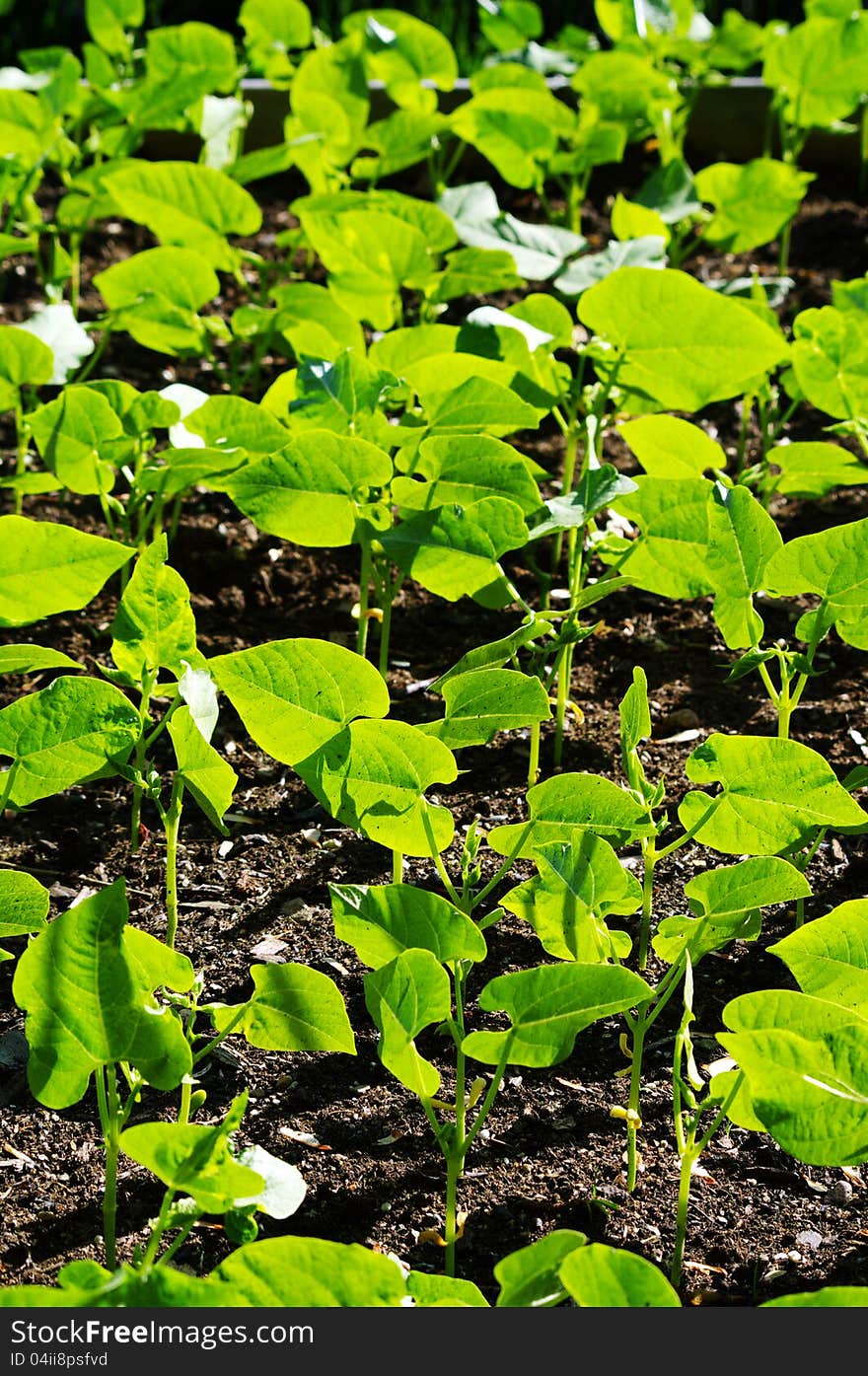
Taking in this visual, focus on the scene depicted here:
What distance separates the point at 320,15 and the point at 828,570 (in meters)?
3.05

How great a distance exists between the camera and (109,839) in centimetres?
159

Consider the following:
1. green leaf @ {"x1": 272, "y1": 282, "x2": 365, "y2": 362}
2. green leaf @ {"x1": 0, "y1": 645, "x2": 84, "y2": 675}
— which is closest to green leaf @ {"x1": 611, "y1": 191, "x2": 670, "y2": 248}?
green leaf @ {"x1": 272, "y1": 282, "x2": 365, "y2": 362}

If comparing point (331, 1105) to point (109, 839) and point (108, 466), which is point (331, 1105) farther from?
point (108, 466)

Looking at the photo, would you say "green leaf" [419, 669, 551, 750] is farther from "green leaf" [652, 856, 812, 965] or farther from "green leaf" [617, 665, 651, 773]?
"green leaf" [652, 856, 812, 965]

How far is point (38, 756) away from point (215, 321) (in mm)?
952

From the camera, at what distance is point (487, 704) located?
4.21 feet

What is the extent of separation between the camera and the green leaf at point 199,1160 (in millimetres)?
980

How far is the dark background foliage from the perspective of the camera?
3766mm

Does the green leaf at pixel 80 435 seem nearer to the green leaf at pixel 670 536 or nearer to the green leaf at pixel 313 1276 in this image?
the green leaf at pixel 670 536

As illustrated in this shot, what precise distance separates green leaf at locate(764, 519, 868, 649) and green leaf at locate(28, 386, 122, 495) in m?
0.76

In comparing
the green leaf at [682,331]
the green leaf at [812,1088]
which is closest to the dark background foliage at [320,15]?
the green leaf at [682,331]

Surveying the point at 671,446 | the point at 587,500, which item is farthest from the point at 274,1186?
the point at 671,446

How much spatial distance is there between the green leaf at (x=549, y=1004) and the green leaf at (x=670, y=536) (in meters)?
0.54

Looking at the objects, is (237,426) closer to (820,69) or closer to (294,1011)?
Result: (294,1011)
